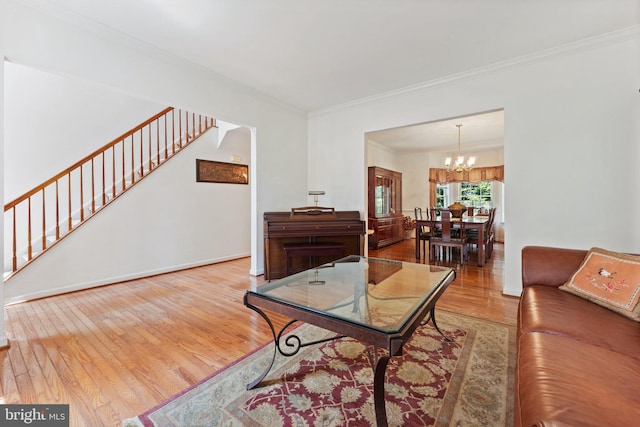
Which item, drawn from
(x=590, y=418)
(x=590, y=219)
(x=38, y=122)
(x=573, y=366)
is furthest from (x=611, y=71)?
(x=38, y=122)

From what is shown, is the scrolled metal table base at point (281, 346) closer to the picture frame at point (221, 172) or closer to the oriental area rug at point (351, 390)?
the oriental area rug at point (351, 390)

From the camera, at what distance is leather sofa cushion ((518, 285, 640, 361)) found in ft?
3.98

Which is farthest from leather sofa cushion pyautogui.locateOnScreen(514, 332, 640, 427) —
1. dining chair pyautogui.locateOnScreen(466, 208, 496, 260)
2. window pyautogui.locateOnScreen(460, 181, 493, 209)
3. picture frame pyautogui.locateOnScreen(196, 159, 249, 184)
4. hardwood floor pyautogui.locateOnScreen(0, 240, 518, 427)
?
window pyautogui.locateOnScreen(460, 181, 493, 209)

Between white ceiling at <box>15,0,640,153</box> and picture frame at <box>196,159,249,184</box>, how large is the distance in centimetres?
188

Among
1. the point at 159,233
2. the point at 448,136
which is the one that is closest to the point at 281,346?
the point at 159,233

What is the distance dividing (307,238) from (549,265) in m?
2.74

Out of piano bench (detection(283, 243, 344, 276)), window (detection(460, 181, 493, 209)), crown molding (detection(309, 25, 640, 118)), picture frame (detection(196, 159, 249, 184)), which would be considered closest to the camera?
crown molding (detection(309, 25, 640, 118))

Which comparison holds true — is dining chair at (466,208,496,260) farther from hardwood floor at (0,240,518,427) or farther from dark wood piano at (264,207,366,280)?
dark wood piano at (264,207,366,280)

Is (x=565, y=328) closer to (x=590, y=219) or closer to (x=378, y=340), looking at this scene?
(x=378, y=340)

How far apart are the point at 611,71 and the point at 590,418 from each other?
11.0 ft

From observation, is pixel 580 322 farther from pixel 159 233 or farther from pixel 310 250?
pixel 159 233

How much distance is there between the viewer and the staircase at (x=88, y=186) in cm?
339

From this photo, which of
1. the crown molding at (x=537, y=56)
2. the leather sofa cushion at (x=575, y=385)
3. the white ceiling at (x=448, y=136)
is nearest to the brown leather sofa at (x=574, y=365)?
the leather sofa cushion at (x=575, y=385)

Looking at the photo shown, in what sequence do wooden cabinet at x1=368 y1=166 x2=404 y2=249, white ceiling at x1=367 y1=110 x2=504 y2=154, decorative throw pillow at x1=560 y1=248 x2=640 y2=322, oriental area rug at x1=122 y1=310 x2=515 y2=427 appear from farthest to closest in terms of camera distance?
wooden cabinet at x1=368 y1=166 x2=404 y2=249 < white ceiling at x1=367 y1=110 x2=504 y2=154 < decorative throw pillow at x1=560 y1=248 x2=640 y2=322 < oriental area rug at x1=122 y1=310 x2=515 y2=427
